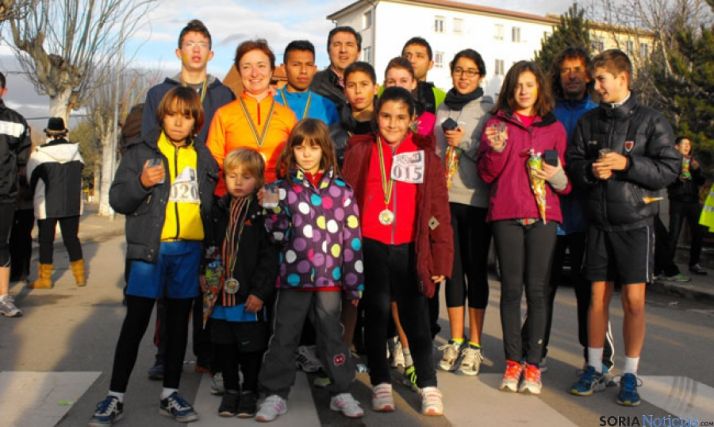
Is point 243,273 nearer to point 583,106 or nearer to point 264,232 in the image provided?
point 264,232

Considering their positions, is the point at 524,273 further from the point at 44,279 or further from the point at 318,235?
the point at 44,279

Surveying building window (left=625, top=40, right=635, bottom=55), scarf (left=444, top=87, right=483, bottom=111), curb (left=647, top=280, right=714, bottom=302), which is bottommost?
curb (left=647, top=280, right=714, bottom=302)

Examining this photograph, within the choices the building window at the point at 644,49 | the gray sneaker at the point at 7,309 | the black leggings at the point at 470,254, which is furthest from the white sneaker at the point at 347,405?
the building window at the point at 644,49

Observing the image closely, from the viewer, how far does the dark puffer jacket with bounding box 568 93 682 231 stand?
4.97 m

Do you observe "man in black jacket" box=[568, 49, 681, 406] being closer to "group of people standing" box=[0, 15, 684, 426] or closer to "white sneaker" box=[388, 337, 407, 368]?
"group of people standing" box=[0, 15, 684, 426]

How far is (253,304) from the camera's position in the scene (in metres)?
4.48

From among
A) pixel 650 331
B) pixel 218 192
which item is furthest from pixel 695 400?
pixel 218 192

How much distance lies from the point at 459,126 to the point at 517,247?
104 cm

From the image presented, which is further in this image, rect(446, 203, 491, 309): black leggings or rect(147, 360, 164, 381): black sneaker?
rect(446, 203, 491, 309): black leggings

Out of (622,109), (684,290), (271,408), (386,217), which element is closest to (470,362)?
(386,217)

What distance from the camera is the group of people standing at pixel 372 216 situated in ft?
14.9

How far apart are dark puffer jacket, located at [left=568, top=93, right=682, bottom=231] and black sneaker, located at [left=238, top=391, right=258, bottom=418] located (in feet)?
8.42

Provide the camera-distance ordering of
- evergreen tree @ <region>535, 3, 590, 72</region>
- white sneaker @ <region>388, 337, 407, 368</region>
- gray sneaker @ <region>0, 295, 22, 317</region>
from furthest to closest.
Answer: evergreen tree @ <region>535, 3, 590, 72</region>, gray sneaker @ <region>0, 295, 22, 317</region>, white sneaker @ <region>388, 337, 407, 368</region>

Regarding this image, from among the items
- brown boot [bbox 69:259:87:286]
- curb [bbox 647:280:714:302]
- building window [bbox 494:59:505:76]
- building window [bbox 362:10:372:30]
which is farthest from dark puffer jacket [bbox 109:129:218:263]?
building window [bbox 494:59:505:76]
